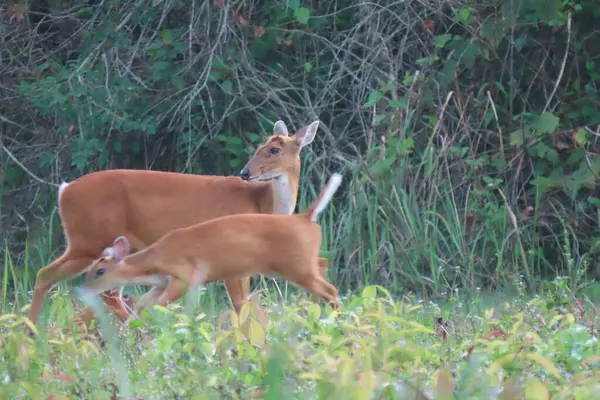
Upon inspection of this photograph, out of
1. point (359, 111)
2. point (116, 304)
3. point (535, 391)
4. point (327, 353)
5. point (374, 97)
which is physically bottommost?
point (116, 304)

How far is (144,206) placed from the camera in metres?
A: 6.80

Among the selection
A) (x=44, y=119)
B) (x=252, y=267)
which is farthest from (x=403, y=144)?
(x=44, y=119)

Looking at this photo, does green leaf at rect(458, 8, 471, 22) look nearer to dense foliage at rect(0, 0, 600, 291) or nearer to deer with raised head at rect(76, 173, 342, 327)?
dense foliage at rect(0, 0, 600, 291)

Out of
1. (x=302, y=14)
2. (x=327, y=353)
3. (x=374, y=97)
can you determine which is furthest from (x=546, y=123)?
(x=327, y=353)

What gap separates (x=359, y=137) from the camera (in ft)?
29.2

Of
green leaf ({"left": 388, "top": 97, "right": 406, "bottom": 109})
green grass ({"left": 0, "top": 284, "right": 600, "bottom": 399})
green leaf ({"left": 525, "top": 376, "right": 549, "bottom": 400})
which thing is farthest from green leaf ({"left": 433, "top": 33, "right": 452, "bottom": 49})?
green leaf ({"left": 525, "top": 376, "right": 549, "bottom": 400})

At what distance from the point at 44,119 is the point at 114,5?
3.93 ft

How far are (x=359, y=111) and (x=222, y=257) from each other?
3149 millimetres

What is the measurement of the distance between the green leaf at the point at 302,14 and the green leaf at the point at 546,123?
5.67 feet

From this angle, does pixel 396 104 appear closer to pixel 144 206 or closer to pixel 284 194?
pixel 284 194

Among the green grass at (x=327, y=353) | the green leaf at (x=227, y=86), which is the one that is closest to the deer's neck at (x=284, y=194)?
the green grass at (x=327, y=353)

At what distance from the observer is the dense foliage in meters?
7.98

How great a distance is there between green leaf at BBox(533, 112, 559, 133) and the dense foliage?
0.02 meters

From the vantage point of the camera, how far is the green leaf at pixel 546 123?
26.7 ft
